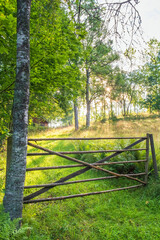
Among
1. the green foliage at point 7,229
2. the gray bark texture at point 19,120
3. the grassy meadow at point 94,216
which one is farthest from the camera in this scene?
the grassy meadow at point 94,216

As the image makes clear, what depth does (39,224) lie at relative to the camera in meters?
2.79

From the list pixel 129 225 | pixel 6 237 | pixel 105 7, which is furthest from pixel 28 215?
pixel 105 7

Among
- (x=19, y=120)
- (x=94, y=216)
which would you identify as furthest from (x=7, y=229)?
(x=94, y=216)

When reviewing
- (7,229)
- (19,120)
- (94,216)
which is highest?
(19,120)

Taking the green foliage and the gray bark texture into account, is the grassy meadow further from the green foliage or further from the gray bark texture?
the gray bark texture

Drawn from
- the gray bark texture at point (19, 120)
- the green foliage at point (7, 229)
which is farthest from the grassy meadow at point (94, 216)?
the gray bark texture at point (19, 120)

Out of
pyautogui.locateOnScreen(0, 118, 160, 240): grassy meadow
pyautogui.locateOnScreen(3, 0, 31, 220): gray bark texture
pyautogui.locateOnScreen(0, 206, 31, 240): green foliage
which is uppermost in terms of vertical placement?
pyautogui.locateOnScreen(3, 0, 31, 220): gray bark texture

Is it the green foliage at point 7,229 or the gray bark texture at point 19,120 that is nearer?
the green foliage at point 7,229

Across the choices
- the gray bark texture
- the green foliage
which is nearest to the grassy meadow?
the green foliage

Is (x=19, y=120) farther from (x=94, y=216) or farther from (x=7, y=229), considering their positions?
(x=94, y=216)

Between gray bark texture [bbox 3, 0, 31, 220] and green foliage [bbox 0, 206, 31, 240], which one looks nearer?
green foliage [bbox 0, 206, 31, 240]

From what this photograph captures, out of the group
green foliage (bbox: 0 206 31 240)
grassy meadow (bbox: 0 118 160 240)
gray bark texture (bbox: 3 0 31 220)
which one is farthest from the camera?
grassy meadow (bbox: 0 118 160 240)

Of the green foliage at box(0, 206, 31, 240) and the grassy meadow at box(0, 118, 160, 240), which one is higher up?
the green foliage at box(0, 206, 31, 240)

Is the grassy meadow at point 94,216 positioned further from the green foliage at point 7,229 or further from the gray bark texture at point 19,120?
the gray bark texture at point 19,120
